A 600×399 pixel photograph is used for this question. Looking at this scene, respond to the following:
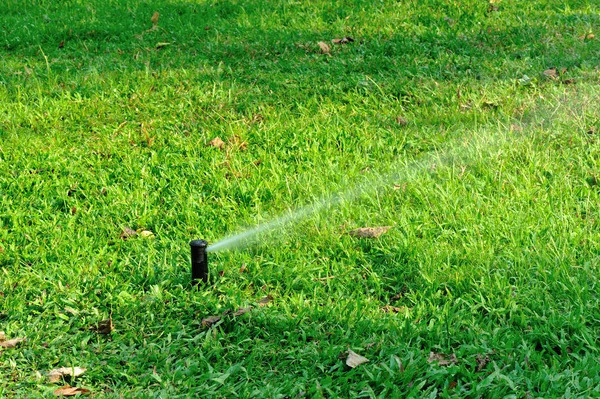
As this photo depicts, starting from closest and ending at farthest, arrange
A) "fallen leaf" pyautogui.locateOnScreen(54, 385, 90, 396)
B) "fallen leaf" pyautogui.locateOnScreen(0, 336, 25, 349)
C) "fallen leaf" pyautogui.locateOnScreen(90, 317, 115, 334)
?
"fallen leaf" pyautogui.locateOnScreen(54, 385, 90, 396), "fallen leaf" pyautogui.locateOnScreen(0, 336, 25, 349), "fallen leaf" pyautogui.locateOnScreen(90, 317, 115, 334)

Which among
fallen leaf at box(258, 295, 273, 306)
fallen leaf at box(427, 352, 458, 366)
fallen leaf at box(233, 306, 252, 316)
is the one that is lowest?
fallen leaf at box(258, 295, 273, 306)

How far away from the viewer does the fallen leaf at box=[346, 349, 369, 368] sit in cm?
339

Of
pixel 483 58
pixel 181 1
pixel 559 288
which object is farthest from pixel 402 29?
pixel 559 288

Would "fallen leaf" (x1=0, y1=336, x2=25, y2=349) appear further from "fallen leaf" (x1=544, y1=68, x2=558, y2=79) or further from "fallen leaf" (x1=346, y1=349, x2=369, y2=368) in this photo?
"fallen leaf" (x1=544, y1=68, x2=558, y2=79)

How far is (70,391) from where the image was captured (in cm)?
332

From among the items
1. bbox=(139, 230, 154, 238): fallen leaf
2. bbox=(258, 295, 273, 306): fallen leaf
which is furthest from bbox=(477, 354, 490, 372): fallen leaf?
bbox=(139, 230, 154, 238): fallen leaf

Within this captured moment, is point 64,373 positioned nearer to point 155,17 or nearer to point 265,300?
point 265,300

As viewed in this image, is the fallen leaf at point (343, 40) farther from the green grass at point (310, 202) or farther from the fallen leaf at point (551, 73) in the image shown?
the fallen leaf at point (551, 73)

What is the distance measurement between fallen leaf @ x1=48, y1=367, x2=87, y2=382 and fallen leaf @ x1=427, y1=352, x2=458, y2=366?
1.48 m

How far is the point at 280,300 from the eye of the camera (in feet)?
12.8

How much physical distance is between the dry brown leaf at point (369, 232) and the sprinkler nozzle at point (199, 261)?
90 cm

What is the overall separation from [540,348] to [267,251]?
4.90 feet

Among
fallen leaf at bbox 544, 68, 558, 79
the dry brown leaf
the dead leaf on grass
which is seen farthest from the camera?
the dead leaf on grass

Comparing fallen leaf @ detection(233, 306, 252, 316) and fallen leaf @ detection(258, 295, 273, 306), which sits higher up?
fallen leaf @ detection(233, 306, 252, 316)
